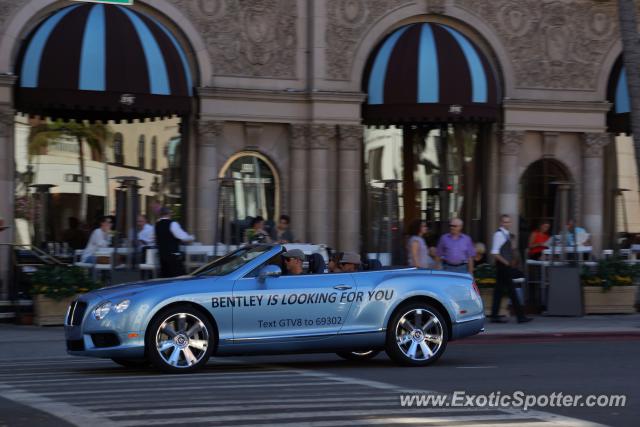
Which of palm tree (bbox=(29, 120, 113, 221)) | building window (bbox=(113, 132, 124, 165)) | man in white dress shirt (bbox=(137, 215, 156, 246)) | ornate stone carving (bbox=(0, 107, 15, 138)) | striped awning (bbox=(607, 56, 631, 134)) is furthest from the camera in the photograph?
striped awning (bbox=(607, 56, 631, 134))

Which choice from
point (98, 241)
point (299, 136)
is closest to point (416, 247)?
point (98, 241)

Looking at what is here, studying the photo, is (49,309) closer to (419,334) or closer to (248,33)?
(248,33)

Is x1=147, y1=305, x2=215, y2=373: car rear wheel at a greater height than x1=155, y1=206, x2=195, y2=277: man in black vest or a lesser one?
lesser

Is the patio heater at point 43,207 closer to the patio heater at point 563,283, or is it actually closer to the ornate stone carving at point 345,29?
the ornate stone carving at point 345,29

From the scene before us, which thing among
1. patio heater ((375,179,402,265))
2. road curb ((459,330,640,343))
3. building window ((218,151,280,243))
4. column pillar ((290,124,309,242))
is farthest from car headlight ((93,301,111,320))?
column pillar ((290,124,309,242))

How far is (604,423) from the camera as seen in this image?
9.04m

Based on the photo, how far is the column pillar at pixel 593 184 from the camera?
26.8 meters

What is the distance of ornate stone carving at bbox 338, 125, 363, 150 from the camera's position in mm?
25234

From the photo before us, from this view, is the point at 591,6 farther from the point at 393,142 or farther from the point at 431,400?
the point at 431,400

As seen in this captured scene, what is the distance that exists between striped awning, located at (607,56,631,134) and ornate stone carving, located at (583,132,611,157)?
382mm

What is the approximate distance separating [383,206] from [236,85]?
12.9ft

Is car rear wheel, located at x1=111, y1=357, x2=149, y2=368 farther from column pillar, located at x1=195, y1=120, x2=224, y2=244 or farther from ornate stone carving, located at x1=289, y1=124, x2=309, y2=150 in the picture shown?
ornate stone carving, located at x1=289, y1=124, x2=309, y2=150

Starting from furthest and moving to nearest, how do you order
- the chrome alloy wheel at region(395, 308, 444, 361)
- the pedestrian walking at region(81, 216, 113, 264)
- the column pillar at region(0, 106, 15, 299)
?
the column pillar at region(0, 106, 15, 299)
the pedestrian walking at region(81, 216, 113, 264)
the chrome alloy wheel at region(395, 308, 444, 361)

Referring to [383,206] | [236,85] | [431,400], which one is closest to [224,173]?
[236,85]
